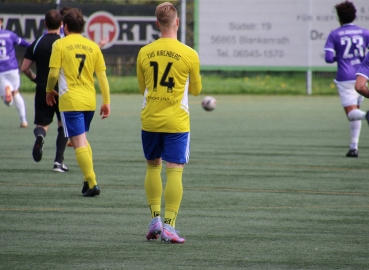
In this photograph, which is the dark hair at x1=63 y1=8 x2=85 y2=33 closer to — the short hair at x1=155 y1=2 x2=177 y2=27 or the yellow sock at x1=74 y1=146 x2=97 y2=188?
the yellow sock at x1=74 y1=146 x2=97 y2=188

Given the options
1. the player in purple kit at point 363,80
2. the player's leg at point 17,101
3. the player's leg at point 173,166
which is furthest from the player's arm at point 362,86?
the player's leg at point 17,101

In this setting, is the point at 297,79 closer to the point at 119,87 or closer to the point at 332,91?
the point at 332,91

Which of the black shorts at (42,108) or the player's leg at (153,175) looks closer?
→ the player's leg at (153,175)

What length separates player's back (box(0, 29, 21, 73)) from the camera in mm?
16011

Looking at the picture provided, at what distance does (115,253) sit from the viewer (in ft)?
19.4

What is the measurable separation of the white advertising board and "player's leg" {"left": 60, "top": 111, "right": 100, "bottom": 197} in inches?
663

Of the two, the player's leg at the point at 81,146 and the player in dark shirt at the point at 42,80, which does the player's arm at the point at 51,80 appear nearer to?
the player's leg at the point at 81,146

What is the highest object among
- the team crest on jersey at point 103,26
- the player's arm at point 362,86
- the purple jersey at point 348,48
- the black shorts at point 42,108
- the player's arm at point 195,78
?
the player's arm at point 195,78

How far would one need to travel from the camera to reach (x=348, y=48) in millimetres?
12586

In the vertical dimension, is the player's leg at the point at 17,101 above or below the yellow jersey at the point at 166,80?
below

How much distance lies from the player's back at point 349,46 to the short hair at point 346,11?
0.11 m

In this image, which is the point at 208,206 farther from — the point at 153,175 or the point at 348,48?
the point at 348,48

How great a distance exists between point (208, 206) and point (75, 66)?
6.64ft

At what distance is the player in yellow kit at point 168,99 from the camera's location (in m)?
6.29
